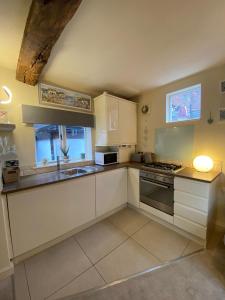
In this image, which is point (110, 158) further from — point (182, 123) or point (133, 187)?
point (182, 123)

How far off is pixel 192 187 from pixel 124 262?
3.87 ft

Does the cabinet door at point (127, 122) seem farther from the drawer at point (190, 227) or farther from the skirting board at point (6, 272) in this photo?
the skirting board at point (6, 272)

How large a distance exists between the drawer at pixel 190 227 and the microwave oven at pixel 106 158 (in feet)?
4.58

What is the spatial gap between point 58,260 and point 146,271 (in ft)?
3.16

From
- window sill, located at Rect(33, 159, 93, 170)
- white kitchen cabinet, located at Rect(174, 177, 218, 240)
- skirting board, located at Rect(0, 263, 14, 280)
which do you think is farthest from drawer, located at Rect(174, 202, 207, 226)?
skirting board, located at Rect(0, 263, 14, 280)

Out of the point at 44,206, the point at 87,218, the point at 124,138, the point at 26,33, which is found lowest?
the point at 87,218

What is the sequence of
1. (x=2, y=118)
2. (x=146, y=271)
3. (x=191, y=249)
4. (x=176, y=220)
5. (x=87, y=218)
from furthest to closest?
(x=87, y=218) < (x=176, y=220) < (x=2, y=118) < (x=191, y=249) < (x=146, y=271)

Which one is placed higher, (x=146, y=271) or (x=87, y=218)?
(x=87, y=218)

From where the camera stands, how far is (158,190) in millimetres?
2094

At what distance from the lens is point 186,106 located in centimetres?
230

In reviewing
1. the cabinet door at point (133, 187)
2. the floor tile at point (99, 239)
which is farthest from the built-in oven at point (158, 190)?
the floor tile at point (99, 239)

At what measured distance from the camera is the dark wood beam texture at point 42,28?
0.86 m

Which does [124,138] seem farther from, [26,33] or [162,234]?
[26,33]

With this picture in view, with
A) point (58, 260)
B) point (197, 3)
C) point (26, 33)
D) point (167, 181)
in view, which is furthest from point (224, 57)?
point (58, 260)
